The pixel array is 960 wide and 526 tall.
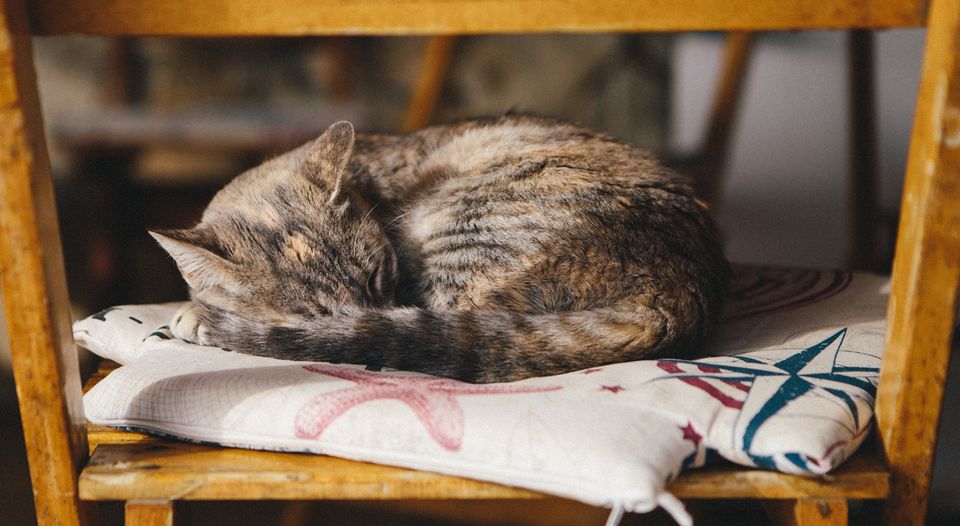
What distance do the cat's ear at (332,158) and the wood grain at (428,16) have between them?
1.52 feet

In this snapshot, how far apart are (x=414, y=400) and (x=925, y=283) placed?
48 centimetres

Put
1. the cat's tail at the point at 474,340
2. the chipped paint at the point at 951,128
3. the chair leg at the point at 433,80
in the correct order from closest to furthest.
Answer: the chipped paint at the point at 951,128 → the cat's tail at the point at 474,340 → the chair leg at the point at 433,80

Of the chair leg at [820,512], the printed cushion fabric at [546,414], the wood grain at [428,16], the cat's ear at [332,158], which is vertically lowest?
the chair leg at [820,512]

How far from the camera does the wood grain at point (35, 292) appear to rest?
0.68 metres

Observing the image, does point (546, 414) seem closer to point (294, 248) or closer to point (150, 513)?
point (150, 513)

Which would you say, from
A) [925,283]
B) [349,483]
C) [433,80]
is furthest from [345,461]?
[433,80]

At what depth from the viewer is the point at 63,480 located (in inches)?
29.5

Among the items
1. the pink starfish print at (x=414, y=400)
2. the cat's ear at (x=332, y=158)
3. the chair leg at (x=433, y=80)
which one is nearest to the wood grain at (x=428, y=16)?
the pink starfish print at (x=414, y=400)

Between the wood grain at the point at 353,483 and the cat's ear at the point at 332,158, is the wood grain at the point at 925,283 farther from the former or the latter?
the cat's ear at the point at 332,158

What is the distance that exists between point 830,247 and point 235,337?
9.13 ft

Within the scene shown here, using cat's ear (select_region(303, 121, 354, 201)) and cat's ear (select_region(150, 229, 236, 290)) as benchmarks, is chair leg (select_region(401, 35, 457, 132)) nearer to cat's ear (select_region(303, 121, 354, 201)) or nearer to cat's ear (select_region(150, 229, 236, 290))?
cat's ear (select_region(303, 121, 354, 201))

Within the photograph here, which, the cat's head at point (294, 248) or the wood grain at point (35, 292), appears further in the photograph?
the cat's head at point (294, 248)

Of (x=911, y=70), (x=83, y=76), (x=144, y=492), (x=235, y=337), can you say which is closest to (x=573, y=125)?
(x=235, y=337)

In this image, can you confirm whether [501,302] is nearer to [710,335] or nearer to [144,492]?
[710,335]
